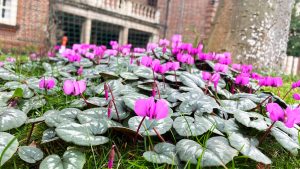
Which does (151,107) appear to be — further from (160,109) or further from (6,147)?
(6,147)

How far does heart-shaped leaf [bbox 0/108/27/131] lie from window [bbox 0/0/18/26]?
8.38 meters

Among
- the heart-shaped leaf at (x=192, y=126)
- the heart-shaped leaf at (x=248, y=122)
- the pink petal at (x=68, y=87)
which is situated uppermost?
the pink petal at (x=68, y=87)

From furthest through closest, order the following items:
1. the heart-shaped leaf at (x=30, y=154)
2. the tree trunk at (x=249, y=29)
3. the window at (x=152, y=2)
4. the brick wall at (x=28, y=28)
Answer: the window at (x=152, y=2) → the brick wall at (x=28, y=28) → the tree trunk at (x=249, y=29) → the heart-shaped leaf at (x=30, y=154)

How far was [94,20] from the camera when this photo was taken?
12.5 m

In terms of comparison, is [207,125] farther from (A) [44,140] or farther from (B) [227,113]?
(A) [44,140]

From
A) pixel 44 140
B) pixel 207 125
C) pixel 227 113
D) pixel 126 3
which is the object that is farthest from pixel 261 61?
pixel 126 3

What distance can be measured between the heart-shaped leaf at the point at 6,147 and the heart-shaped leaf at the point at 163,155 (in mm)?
448

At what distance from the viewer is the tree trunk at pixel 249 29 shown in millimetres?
4578

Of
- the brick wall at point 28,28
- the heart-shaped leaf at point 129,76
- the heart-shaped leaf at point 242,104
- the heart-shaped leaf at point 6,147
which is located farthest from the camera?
the brick wall at point 28,28

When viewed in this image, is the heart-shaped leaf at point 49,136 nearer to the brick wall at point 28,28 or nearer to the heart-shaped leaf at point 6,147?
the heart-shaped leaf at point 6,147

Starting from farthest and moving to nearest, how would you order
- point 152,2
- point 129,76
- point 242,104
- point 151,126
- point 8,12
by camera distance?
1. point 152,2
2. point 8,12
3. point 129,76
4. point 242,104
5. point 151,126

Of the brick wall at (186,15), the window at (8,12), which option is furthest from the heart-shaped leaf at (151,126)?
the brick wall at (186,15)

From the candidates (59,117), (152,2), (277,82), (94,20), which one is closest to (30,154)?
(59,117)

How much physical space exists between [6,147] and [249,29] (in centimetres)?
416
